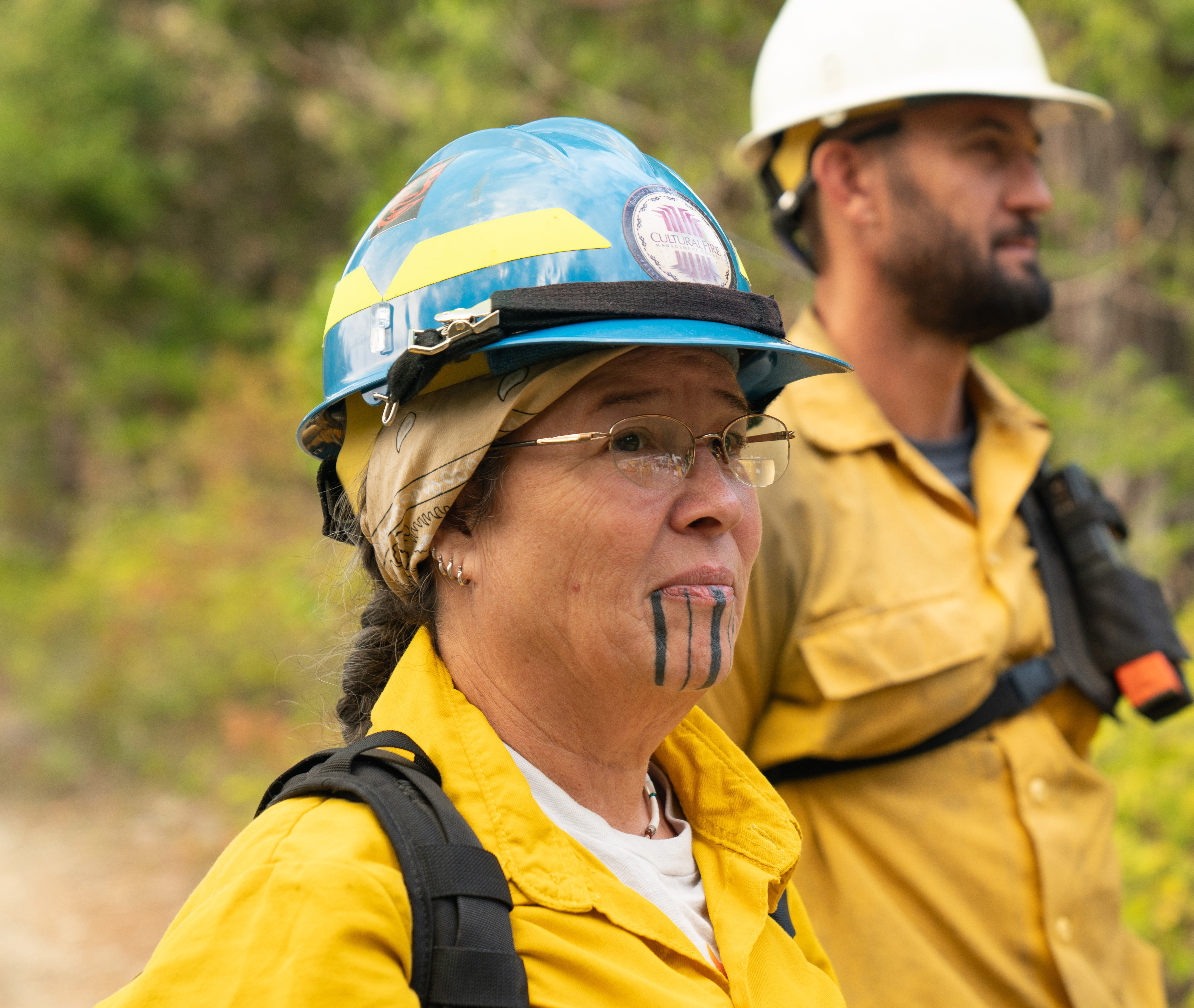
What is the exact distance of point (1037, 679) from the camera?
2477 mm

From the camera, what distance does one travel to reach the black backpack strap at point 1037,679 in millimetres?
2387

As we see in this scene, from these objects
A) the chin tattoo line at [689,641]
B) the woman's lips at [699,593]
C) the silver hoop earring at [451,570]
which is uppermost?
the silver hoop earring at [451,570]

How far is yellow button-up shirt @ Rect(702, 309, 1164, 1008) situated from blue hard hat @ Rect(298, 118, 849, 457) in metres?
0.81

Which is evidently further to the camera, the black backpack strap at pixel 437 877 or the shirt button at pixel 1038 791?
the shirt button at pixel 1038 791

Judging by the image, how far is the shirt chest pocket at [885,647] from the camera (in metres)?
2.28

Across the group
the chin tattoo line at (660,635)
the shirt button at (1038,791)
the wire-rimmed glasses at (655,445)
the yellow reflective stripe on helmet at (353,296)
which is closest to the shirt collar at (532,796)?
the chin tattoo line at (660,635)

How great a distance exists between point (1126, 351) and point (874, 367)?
13.7ft

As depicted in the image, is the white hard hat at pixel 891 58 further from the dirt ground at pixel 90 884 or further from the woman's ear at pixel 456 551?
the dirt ground at pixel 90 884

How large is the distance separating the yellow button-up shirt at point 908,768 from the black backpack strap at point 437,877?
3.23ft

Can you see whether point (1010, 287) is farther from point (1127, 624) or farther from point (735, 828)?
point (735, 828)

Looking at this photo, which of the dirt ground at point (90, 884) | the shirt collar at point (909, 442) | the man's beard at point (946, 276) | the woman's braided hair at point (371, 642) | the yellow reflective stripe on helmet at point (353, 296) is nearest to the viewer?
the yellow reflective stripe on helmet at point (353, 296)

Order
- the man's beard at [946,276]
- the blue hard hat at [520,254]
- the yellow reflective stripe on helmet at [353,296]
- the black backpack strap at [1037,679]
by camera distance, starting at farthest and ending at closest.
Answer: the man's beard at [946,276] → the black backpack strap at [1037,679] → the yellow reflective stripe on helmet at [353,296] → the blue hard hat at [520,254]

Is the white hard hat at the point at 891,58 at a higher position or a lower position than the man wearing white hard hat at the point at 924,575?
higher

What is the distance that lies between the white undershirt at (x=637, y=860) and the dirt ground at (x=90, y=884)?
14.0 ft
